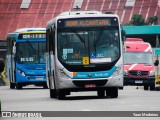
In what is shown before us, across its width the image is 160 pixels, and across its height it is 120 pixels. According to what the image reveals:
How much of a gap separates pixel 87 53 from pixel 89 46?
10.8 inches

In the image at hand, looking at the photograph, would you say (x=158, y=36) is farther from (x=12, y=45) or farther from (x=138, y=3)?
(x=12, y=45)

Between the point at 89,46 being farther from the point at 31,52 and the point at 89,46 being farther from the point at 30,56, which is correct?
the point at 30,56

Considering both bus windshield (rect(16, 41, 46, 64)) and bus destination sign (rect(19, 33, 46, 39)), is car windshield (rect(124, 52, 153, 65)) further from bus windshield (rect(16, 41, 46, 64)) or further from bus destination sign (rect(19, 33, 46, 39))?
bus destination sign (rect(19, 33, 46, 39))

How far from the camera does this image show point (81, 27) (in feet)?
99.6

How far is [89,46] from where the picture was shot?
3019cm

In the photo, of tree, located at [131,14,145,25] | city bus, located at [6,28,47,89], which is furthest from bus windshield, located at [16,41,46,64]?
tree, located at [131,14,145,25]

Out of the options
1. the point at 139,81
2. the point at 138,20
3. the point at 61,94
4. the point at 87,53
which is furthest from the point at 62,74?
the point at 138,20

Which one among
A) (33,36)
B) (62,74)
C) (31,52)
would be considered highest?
(33,36)

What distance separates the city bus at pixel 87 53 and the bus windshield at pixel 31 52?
1518 cm

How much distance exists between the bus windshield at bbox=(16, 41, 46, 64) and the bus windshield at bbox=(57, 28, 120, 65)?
1572cm

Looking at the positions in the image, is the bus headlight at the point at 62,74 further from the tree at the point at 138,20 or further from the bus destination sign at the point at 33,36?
the tree at the point at 138,20

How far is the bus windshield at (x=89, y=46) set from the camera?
1182 inches

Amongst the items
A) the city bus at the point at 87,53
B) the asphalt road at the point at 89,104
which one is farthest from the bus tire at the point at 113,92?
the asphalt road at the point at 89,104

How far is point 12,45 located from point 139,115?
2962cm
